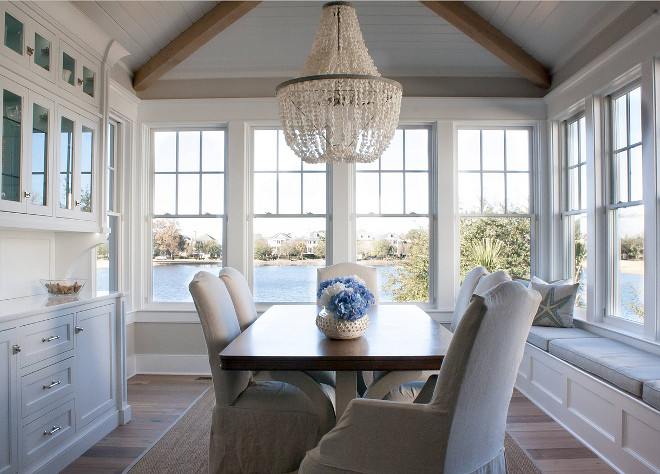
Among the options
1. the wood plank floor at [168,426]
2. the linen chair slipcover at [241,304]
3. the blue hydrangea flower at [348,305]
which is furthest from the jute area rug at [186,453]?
the blue hydrangea flower at [348,305]

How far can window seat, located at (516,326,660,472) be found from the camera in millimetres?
2535

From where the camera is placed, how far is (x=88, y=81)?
3.55 m

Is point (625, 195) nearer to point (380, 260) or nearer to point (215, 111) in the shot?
point (380, 260)

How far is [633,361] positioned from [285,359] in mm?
2086

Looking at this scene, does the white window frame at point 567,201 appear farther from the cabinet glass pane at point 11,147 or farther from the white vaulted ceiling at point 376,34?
the cabinet glass pane at point 11,147

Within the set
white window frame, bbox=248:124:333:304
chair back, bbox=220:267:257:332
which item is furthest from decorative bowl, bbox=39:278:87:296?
white window frame, bbox=248:124:333:304

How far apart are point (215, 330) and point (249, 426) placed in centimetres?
49

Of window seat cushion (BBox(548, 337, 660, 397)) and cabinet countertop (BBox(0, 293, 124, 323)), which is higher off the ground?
cabinet countertop (BBox(0, 293, 124, 323))

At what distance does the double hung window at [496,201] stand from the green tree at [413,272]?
14.2 inches

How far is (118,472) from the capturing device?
2729mm

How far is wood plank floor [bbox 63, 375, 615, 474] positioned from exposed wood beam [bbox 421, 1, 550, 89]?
281 centimetres

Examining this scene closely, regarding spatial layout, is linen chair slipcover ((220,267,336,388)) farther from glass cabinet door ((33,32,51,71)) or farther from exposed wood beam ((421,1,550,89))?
exposed wood beam ((421,1,550,89))

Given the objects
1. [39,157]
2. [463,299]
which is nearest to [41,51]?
[39,157]

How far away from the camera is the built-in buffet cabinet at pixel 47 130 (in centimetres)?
270
